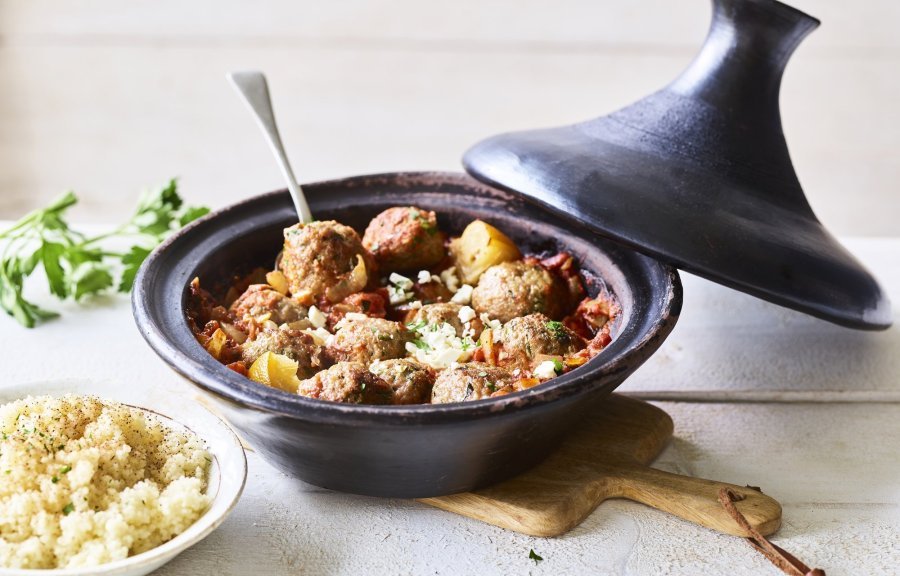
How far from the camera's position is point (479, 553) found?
7.75 feet

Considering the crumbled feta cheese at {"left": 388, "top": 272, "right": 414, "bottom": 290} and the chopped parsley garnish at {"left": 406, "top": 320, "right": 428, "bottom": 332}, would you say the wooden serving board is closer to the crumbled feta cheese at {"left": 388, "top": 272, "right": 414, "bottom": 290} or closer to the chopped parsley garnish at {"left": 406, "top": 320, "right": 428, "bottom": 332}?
the chopped parsley garnish at {"left": 406, "top": 320, "right": 428, "bottom": 332}

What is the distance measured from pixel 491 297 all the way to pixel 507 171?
0.36 metres

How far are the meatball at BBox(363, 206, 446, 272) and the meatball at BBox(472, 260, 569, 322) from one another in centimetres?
23

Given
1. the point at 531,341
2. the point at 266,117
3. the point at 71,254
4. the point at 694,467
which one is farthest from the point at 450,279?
the point at 71,254

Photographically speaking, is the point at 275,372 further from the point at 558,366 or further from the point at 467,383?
the point at 558,366

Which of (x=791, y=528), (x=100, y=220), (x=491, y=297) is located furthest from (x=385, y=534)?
(x=100, y=220)

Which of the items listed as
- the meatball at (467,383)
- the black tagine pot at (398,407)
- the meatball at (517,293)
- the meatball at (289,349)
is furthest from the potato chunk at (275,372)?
the meatball at (517,293)

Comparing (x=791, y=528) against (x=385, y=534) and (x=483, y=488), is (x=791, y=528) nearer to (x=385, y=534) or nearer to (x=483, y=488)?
(x=483, y=488)

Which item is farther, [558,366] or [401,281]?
[401,281]

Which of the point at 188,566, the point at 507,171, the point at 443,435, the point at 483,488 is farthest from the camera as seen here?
the point at 507,171

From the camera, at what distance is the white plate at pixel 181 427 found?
6.70ft

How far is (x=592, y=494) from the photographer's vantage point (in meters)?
2.50

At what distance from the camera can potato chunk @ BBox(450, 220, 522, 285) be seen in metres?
3.00

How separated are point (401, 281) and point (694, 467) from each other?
1007 mm
